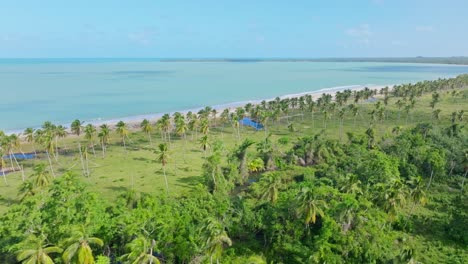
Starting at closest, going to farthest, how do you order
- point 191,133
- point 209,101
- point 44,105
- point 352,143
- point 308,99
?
1. point 352,143
2. point 191,133
3. point 308,99
4. point 44,105
5. point 209,101

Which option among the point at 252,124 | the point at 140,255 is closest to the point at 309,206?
the point at 140,255

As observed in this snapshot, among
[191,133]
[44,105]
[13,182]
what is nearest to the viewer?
[13,182]

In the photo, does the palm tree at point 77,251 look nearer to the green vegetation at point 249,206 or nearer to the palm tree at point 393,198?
the green vegetation at point 249,206

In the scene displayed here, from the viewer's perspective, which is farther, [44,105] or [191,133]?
[44,105]

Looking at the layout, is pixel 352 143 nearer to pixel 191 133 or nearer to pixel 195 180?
pixel 195 180

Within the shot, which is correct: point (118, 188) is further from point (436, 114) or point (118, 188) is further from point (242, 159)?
point (436, 114)

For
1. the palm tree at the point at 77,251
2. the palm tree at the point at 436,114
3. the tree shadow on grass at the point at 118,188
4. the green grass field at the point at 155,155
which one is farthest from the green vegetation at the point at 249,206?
the palm tree at the point at 436,114

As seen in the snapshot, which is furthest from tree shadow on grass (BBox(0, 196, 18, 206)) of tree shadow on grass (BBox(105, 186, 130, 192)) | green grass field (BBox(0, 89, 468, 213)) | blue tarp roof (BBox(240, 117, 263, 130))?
blue tarp roof (BBox(240, 117, 263, 130))

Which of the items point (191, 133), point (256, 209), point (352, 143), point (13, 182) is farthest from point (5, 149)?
point (352, 143)
